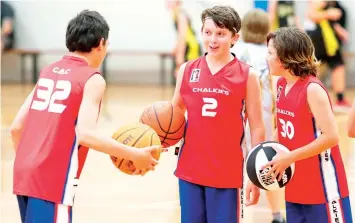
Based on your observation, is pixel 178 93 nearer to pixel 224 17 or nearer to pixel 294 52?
pixel 224 17

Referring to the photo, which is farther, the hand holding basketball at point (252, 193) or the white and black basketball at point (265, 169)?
the hand holding basketball at point (252, 193)

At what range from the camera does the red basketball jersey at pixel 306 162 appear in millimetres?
4305

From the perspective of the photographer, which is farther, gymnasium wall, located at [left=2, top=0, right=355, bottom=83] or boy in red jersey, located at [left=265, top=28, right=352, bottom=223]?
gymnasium wall, located at [left=2, top=0, right=355, bottom=83]

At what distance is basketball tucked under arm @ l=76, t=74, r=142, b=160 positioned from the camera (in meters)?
3.76

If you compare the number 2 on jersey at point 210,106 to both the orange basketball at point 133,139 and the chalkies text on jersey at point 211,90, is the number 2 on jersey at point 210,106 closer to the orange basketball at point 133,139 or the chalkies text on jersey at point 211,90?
the chalkies text on jersey at point 211,90

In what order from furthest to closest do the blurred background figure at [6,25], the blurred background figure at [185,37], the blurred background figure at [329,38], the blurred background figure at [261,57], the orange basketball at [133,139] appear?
the blurred background figure at [6,25]
the blurred background figure at [185,37]
the blurred background figure at [329,38]
the blurred background figure at [261,57]
the orange basketball at [133,139]

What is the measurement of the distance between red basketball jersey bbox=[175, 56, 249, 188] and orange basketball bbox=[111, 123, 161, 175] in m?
0.36

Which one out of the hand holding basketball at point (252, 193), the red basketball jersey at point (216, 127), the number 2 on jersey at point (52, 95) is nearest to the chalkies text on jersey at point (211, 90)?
the red basketball jersey at point (216, 127)

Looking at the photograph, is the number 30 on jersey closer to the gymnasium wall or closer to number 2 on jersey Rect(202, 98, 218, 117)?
number 2 on jersey Rect(202, 98, 218, 117)

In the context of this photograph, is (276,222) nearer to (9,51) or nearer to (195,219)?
(195,219)

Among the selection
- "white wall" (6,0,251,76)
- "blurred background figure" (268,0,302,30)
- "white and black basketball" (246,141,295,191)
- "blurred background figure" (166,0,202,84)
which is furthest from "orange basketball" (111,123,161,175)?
"white wall" (6,0,251,76)

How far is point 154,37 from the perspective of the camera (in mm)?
15891

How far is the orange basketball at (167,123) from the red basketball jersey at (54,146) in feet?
2.39

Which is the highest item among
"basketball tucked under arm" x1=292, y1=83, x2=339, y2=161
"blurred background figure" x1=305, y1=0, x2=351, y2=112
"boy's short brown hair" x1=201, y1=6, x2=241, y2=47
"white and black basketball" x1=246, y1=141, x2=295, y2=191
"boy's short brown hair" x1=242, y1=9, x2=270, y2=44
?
"blurred background figure" x1=305, y1=0, x2=351, y2=112
